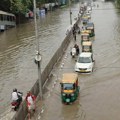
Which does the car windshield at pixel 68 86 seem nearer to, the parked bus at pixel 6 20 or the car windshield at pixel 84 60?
the car windshield at pixel 84 60

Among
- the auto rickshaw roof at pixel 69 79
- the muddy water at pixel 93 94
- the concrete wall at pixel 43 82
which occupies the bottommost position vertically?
the muddy water at pixel 93 94

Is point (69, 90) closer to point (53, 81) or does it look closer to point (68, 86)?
point (68, 86)

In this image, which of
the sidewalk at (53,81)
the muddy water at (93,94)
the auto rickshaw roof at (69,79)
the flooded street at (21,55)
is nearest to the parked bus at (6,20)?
the flooded street at (21,55)

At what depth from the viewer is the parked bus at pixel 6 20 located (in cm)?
6186

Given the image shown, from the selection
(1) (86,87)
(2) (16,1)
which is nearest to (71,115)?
(1) (86,87)

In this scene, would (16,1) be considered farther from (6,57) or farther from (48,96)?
(48,96)

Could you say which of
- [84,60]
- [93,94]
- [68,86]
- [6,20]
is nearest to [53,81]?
[93,94]

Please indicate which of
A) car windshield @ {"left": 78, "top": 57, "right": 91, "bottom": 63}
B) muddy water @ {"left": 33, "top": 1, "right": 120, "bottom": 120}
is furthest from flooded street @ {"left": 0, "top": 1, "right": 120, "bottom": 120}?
car windshield @ {"left": 78, "top": 57, "right": 91, "bottom": 63}

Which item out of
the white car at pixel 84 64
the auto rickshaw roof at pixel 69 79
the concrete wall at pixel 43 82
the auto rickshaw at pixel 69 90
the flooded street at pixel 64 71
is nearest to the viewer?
the concrete wall at pixel 43 82

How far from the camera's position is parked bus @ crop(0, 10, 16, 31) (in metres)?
61.9

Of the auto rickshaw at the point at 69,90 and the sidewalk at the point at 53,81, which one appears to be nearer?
the sidewalk at the point at 53,81

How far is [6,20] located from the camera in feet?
211

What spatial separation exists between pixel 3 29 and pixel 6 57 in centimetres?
2276

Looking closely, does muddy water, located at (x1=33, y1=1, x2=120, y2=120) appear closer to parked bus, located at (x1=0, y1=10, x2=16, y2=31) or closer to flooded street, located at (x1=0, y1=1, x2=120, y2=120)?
flooded street, located at (x1=0, y1=1, x2=120, y2=120)
